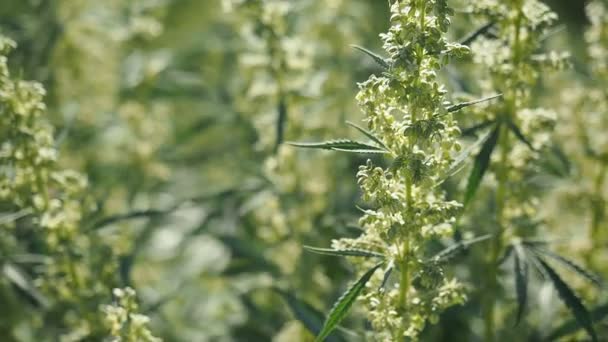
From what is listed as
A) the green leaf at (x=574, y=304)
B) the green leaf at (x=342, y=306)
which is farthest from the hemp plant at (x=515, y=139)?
the green leaf at (x=342, y=306)

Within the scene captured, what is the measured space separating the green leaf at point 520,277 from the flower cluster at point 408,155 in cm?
30

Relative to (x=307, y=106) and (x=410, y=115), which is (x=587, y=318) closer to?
(x=410, y=115)

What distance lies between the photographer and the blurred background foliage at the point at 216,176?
2.56 metres

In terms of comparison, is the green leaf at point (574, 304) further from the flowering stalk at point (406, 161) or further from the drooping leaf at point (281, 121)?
the drooping leaf at point (281, 121)

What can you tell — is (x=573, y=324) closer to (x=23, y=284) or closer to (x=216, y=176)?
(x=23, y=284)

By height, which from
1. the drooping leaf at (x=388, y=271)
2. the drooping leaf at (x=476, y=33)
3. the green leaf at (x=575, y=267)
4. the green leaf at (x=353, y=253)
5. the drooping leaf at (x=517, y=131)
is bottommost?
the green leaf at (x=575, y=267)

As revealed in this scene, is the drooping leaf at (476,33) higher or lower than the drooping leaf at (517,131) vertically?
higher

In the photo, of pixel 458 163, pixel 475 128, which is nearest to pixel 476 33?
pixel 475 128

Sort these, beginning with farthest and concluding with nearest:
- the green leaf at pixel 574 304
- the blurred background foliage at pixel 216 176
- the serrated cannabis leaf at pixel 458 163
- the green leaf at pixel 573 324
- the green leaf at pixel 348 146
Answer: the blurred background foliage at pixel 216 176
the green leaf at pixel 573 324
the green leaf at pixel 574 304
the serrated cannabis leaf at pixel 458 163
the green leaf at pixel 348 146

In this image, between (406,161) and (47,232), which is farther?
(47,232)

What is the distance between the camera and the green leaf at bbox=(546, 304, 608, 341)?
223cm

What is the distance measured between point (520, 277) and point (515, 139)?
0.42 metres

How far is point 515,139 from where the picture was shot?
7.25 ft

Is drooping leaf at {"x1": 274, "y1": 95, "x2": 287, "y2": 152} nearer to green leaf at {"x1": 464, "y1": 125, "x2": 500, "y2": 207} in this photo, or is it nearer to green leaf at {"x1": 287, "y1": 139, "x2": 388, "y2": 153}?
green leaf at {"x1": 464, "y1": 125, "x2": 500, "y2": 207}
